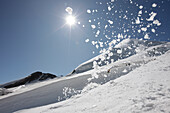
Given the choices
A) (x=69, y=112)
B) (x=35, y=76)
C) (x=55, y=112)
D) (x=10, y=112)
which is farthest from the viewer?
(x=35, y=76)

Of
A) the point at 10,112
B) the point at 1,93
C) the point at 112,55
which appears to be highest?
the point at 112,55

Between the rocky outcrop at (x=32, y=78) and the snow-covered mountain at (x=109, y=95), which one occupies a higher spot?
the rocky outcrop at (x=32, y=78)

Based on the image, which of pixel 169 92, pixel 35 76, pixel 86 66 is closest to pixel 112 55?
pixel 86 66

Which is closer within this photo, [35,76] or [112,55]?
[112,55]

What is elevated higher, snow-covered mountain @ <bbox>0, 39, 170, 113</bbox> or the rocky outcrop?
the rocky outcrop

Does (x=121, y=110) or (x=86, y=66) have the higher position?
(x=86, y=66)

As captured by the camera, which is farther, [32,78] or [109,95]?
[32,78]

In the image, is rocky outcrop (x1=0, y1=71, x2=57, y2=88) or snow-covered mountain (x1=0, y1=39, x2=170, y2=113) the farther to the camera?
rocky outcrop (x1=0, y1=71, x2=57, y2=88)

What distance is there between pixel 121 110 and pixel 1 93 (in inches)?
429

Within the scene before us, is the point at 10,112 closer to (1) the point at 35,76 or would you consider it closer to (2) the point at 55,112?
(2) the point at 55,112

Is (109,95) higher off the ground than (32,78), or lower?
lower

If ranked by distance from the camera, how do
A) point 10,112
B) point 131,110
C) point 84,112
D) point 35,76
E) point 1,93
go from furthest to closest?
point 35,76, point 1,93, point 10,112, point 84,112, point 131,110

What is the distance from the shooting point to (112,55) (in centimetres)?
1709

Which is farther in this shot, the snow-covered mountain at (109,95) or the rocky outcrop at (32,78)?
the rocky outcrop at (32,78)
